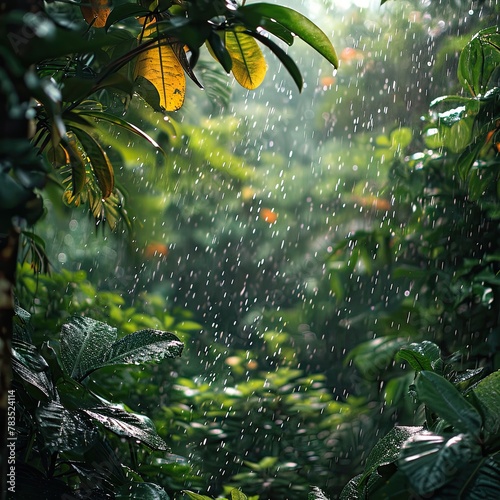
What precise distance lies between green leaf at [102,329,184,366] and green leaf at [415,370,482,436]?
0.33 meters

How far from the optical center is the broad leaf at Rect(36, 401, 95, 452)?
64cm

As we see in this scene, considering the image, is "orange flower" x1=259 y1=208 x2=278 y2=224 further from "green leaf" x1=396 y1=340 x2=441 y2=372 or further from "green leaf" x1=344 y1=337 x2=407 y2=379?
"green leaf" x1=396 y1=340 x2=441 y2=372

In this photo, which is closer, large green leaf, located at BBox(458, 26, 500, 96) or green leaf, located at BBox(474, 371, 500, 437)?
green leaf, located at BBox(474, 371, 500, 437)

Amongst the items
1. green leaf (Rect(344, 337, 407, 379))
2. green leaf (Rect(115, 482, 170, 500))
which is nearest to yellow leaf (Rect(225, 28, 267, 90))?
green leaf (Rect(115, 482, 170, 500))

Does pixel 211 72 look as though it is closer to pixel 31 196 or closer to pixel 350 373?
pixel 350 373

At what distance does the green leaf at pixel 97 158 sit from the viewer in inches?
28.1

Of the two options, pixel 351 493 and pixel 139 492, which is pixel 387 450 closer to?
pixel 351 493

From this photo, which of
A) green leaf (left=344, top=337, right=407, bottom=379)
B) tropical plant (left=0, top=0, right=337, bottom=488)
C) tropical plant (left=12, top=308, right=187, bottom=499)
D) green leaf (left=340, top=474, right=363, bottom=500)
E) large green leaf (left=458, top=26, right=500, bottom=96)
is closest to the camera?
tropical plant (left=0, top=0, right=337, bottom=488)

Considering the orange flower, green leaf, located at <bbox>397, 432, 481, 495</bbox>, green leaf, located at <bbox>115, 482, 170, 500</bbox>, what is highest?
the orange flower

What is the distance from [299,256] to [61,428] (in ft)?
11.1

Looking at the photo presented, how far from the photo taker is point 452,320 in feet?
6.63

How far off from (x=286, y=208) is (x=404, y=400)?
220 centimetres

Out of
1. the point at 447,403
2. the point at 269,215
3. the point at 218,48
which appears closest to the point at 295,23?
the point at 218,48

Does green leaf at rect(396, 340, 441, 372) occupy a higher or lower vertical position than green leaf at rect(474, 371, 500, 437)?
higher
